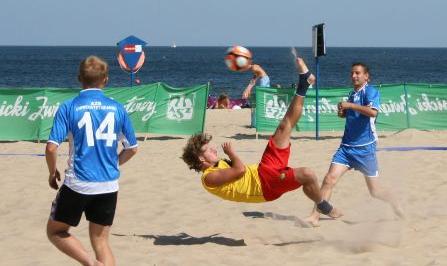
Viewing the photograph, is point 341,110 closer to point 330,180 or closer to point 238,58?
point 330,180

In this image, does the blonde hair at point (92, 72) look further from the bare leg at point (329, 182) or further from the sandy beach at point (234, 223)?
the bare leg at point (329, 182)

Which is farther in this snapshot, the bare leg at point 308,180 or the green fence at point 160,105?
the green fence at point 160,105

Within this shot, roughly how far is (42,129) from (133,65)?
4.37m

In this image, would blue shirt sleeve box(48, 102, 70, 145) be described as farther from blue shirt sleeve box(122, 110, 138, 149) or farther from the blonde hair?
blue shirt sleeve box(122, 110, 138, 149)

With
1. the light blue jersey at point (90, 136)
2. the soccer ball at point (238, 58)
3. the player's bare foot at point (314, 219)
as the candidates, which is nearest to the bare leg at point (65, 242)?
the light blue jersey at point (90, 136)

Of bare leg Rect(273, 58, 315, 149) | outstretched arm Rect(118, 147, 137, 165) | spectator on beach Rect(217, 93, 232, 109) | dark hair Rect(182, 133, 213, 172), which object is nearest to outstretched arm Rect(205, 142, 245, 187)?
dark hair Rect(182, 133, 213, 172)

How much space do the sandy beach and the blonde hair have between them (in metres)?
1.89

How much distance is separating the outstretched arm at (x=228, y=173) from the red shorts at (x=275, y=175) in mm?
233

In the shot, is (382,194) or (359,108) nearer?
(359,108)

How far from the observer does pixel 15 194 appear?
9.60m

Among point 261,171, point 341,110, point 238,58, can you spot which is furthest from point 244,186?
point 341,110

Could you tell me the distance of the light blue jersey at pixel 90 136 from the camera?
507 cm

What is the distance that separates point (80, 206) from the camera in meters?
5.17

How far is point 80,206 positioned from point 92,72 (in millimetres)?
888
